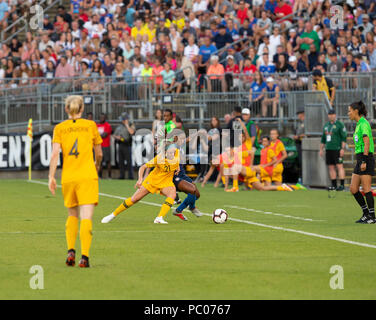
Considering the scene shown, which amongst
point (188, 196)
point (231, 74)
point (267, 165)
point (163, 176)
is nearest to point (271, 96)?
point (231, 74)

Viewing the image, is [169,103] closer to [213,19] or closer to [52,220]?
[213,19]

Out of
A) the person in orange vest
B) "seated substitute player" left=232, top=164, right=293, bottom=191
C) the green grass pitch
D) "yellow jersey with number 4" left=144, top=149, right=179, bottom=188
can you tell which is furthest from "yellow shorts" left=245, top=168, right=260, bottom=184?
"yellow jersey with number 4" left=144, top=149, right=179, bottom=188

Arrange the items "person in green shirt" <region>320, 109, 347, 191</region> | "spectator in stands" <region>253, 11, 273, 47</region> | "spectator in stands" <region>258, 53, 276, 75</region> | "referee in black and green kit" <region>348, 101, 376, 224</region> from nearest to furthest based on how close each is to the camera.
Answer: "referee in black and green kit" <region>348, 101, 376, 224</region> → "person in green shirt" <region>320, 109, 347, 191</region> → "spectator in stands" <region>258, 53, 276, 75</region> → "spectator in stands" <region>253, 11, 273, 47</region>

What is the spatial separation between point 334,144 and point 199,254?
1415cm

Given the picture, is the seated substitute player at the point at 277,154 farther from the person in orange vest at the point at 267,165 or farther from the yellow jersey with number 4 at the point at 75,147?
the yellow jersey with number 4 at the point at 75,147

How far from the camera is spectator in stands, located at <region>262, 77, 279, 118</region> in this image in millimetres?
29812

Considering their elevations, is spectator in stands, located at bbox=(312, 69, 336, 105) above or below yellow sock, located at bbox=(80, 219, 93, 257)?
above

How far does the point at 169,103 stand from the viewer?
102ft

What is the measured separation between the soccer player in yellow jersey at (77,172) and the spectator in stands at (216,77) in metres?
20.1

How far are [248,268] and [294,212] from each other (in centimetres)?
826

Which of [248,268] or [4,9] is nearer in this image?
[248,268]

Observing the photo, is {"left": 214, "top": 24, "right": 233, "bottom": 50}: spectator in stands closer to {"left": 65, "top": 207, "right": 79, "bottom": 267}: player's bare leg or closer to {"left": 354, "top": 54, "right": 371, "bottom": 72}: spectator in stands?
{"left": 354, "top": 54, "right": 371, "bottom": 72}: spectator in stands

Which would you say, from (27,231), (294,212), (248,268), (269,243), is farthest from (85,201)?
(294,212)

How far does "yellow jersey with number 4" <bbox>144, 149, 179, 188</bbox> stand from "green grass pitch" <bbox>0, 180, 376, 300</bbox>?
78cm
